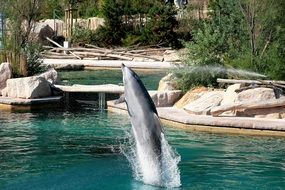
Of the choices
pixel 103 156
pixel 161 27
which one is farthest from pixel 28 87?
pixel 161 27

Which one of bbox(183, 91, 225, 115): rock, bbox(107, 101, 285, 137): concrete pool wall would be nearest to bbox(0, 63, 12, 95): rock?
bbox(183, 91, 225, 115): rock

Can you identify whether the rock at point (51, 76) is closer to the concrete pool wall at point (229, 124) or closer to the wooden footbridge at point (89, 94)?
the wooden footbridge at point (89, 94)

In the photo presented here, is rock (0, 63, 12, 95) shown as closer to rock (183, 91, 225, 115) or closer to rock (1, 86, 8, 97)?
rock (1, 86, 8, 97)

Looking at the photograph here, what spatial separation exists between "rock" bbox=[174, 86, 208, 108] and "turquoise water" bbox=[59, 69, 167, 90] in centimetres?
482

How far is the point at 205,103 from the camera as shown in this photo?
50.0 ft

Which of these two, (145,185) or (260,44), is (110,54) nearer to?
(260,44)

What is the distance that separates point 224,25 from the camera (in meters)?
19.7

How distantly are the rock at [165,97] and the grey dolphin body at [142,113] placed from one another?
8004 millimetres

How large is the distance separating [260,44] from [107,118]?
480 cm

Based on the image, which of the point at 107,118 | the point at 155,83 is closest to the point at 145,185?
the point at 107,118

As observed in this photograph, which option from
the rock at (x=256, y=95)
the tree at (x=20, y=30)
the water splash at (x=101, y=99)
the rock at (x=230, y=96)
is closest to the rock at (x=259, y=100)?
the rock at (x=256, y=95)

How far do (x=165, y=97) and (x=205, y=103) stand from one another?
1708 millimetres

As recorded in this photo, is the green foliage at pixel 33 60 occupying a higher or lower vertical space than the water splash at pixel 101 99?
higher

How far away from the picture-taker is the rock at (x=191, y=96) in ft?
53.1
